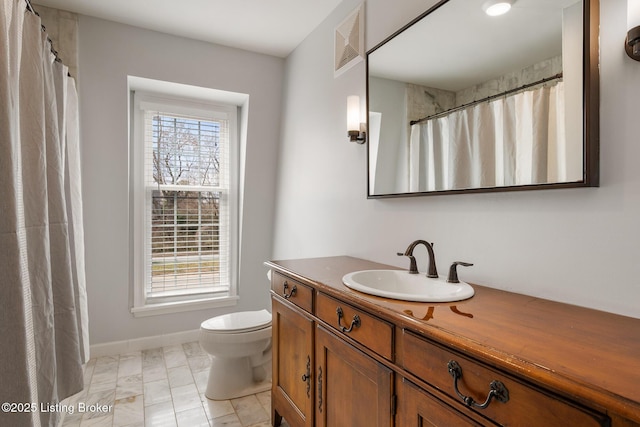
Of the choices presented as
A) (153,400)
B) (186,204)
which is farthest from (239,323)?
(186,204)

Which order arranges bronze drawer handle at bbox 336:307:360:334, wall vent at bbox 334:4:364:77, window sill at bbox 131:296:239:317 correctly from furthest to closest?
window sill at bbox 131:296:239:317
wall vent at bbox 334:4:364:77
bronze drawer handle at bbox 336:307:360:334

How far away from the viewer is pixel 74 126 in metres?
2.16

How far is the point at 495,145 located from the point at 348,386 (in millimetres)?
1049

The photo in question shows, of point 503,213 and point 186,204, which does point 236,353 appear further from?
point 503,213

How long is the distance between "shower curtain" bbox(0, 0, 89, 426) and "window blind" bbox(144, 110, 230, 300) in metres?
0.96

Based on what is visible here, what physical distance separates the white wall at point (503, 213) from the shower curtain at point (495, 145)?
0.07m

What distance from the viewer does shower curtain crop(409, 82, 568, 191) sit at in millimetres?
1099

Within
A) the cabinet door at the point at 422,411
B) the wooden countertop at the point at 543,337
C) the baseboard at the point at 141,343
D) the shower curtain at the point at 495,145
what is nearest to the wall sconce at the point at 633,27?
the shower curtain at the point at 495,145

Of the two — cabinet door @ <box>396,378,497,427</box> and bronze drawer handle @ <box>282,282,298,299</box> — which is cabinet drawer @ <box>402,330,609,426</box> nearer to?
cabinet door @ <box>396,378,497,427</box>

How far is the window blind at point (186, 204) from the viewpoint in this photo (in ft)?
10.1

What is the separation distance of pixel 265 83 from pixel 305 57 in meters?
0.53

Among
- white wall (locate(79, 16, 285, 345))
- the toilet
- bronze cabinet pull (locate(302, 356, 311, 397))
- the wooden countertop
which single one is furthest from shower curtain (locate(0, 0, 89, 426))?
the wooden countertop

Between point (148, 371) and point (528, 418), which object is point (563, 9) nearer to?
point (528, 418)

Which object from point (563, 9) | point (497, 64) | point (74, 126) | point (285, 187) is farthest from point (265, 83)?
point (563, 9)
